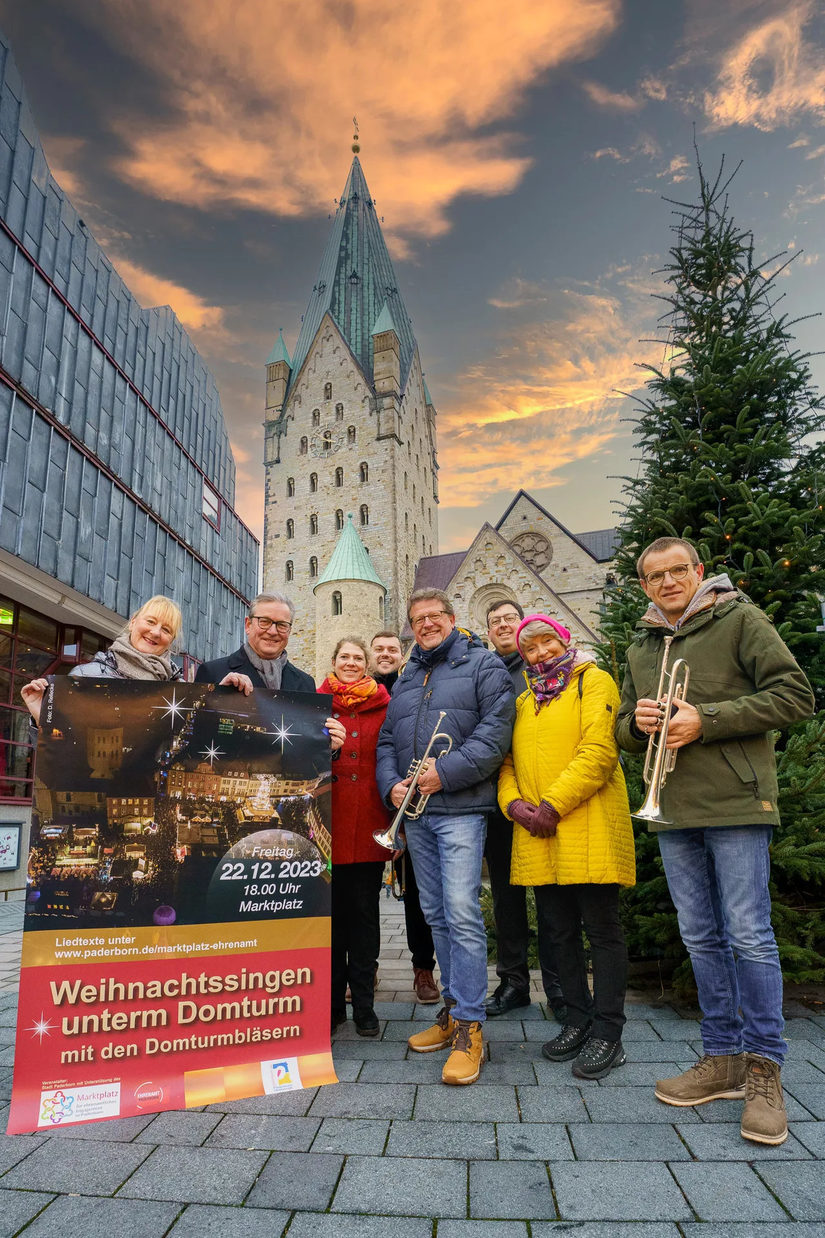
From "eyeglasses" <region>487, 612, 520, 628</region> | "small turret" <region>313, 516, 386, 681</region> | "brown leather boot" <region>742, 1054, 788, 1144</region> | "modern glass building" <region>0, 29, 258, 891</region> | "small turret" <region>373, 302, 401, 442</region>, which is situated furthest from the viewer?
"small turret" <region>373, 302, 401, 442</region>

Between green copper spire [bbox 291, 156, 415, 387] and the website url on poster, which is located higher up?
green copper spire [bbox 291, 156, 415, 387]

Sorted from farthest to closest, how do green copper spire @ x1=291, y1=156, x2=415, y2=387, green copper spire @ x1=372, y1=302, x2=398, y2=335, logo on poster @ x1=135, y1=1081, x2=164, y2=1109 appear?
1. green copper spire @ x1=291, y1=156, x2=415, y2=387
2. green copper spire @ x1=372, y1=302, x2=398, y2=335
3. logo on poster @ x1=135, y1=1081, x2=164, y2=1109

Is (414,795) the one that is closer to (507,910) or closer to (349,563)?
(507,910)

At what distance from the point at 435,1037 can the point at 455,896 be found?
817mm

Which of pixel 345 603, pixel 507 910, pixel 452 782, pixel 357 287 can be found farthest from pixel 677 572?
pixel 357 287

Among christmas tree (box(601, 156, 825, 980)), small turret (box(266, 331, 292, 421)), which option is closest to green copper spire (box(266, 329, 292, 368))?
small turret (box(266, 331, 292, 421))

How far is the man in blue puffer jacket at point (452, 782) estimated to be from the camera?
11.4ft

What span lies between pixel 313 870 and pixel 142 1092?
1.12 metres

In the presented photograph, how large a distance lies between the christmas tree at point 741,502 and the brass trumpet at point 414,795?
4.98 ft

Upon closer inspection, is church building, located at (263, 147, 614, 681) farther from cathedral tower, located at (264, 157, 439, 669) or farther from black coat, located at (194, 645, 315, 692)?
black coat, located at (194, 645, 315, 692)

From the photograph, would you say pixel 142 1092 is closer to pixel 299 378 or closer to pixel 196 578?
pixel 196 578

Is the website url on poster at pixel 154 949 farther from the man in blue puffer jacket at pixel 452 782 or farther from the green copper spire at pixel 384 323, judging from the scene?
the green copper spire at pixel 384 323

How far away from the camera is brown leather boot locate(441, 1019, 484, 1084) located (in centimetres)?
320

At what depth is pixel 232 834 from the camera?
3.42m
